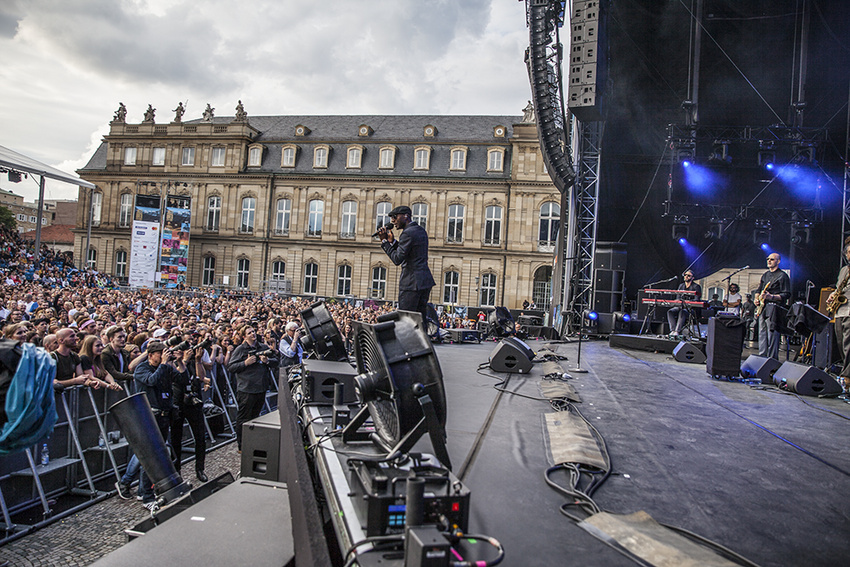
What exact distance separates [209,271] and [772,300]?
4295 centimetres

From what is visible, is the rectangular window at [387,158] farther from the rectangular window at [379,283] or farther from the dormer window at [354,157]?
the rectangular window at [379,283]

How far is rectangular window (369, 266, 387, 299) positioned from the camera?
4147 centimetres

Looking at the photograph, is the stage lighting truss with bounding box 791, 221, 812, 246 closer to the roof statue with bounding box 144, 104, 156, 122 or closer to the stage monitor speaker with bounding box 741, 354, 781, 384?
the stage monitor speaker with bounding box 741, 354, 781, 384

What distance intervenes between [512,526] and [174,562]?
1.81 m

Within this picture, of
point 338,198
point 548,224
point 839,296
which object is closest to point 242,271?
point 338,198

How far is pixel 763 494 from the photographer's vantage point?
2998 mm

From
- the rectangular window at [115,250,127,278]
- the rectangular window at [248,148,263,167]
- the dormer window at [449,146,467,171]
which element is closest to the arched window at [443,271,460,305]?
the dormer window at [449,146,467,171]

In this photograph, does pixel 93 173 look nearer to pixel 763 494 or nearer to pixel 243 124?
pixel 243 124

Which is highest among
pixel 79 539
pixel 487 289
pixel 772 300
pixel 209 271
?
pixel 209 271

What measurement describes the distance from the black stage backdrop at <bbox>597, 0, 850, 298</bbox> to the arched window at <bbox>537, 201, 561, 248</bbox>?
67.8 ft

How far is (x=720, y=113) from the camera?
49.3ft

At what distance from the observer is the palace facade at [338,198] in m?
39.7

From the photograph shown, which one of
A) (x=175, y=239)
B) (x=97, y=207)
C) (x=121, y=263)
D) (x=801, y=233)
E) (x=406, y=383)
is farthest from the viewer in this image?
(x=97, y=207)

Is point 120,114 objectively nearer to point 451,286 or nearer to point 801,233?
point 451,286
